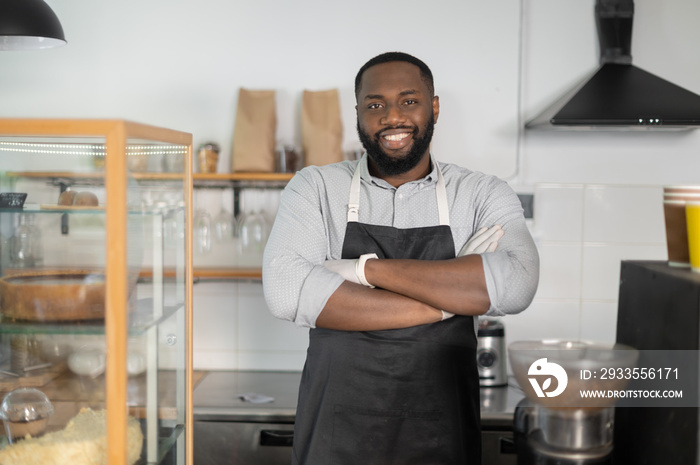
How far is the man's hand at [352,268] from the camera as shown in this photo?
1.54 meters

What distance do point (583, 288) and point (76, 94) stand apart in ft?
7.45

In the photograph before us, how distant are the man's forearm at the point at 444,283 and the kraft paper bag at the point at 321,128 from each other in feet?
4.19

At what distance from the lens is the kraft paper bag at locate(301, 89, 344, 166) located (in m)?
2.74

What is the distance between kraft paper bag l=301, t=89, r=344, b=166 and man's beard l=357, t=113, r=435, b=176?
3.49ft

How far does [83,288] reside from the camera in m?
1.10

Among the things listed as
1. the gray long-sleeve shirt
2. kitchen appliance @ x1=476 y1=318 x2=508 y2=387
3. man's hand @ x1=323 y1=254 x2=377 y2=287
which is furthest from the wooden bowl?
kitchen appliance @ x1=476 y1=318 x2=508 y2=387

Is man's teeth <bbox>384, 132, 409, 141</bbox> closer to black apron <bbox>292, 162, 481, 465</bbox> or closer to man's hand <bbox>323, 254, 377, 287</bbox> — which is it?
man's hand <bbox>323, 254, 377, 287</bbox>

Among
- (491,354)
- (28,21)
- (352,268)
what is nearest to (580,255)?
(491,354)

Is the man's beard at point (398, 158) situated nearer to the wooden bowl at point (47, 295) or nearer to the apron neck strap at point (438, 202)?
the apron neck strap at point (438, 202)

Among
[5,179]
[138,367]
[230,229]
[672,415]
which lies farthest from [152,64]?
[672,415]

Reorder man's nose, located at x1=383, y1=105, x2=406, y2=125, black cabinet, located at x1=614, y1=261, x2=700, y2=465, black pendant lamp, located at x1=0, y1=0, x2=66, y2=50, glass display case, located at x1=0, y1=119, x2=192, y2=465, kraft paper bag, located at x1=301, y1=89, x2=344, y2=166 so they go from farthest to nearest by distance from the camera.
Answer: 1. kraft paper bag, located at x1=301, y1=89, x2=344, y2=166
2. black pendant lamp, located at x1=0, y1=0, x2=66, y2=50
3. man's nose, located at x1=383, y1=105, x2=406, y2=125
4. black cabinet, located at x1=614, y1=261, x2=700, y2=465
5. glass display case, located at x1=0, y1=119, x2=192, y2=465

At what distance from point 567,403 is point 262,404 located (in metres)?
1.15

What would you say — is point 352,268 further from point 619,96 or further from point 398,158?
point 619,96

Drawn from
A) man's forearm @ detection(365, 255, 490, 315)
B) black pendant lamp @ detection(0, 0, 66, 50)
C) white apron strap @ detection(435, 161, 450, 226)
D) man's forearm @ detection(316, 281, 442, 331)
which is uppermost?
black pendant lamp @ detection(0, 0, 66, 50)
